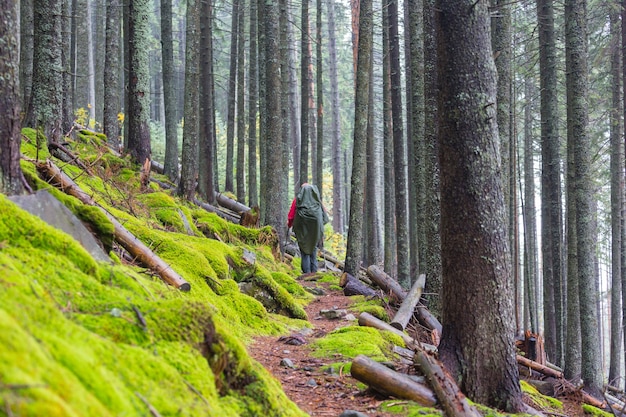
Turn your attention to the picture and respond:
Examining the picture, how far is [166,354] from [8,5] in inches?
112

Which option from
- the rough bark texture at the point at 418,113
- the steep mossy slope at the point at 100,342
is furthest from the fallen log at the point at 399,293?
the steep mossy slope at the point at 100,342

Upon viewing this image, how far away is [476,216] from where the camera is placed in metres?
5.27

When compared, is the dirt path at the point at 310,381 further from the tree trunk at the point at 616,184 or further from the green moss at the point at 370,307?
the tree trunk at the point at 616,184

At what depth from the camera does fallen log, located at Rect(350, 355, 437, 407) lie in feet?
15.5

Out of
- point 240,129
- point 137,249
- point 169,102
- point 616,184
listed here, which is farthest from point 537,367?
point 240,129

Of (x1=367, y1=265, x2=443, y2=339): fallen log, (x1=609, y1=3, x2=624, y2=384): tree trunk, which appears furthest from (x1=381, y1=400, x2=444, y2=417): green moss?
(x1=609, y1=3, x2=624, y2=384): tree trunk

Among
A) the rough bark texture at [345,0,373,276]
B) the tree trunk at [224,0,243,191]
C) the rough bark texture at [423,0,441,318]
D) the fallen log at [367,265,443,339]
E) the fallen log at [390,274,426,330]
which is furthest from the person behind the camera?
the tree trunk at [224,0,243,191]

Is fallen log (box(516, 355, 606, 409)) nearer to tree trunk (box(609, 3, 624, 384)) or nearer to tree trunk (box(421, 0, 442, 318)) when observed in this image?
tree trunk (box(421, 0, 442, 318))

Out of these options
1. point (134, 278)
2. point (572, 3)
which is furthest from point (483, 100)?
point (572, 3)

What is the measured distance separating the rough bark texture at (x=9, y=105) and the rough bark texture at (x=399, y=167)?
10422mm

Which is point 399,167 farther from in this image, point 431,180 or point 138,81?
point 138,81

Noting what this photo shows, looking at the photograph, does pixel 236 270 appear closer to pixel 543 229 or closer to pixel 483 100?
pixel 483 100

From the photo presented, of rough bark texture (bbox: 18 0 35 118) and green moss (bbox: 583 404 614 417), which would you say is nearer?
green moss (bbox: 583 404 614 417)

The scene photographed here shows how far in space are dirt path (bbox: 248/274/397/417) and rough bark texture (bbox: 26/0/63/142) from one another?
478cm
